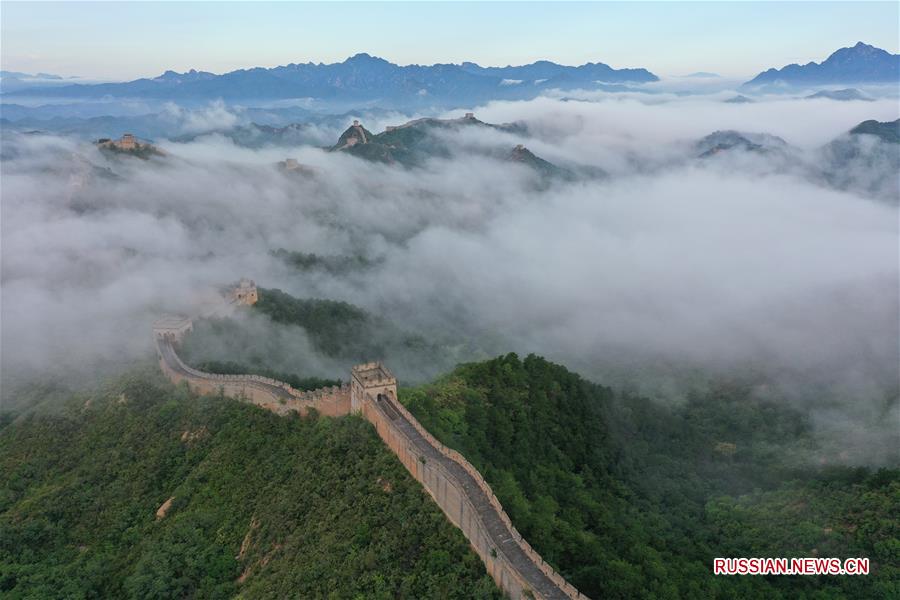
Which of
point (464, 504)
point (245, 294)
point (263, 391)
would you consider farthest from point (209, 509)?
point (245, 294)

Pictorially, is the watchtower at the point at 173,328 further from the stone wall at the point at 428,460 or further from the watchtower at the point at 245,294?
the stone wall at the point at 428,460

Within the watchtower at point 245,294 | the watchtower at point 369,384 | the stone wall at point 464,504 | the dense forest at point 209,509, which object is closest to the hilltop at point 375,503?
the dense forest at point 209,509

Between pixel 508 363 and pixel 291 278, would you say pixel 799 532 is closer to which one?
pixel 508 363

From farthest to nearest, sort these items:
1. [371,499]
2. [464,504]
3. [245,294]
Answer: [245,294], [371,499], [464,504]

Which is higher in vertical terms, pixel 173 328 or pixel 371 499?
pixel 371 499

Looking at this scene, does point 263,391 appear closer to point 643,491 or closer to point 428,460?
point 428,460

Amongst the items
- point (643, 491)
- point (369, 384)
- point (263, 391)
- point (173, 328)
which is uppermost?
point (369, 384)
